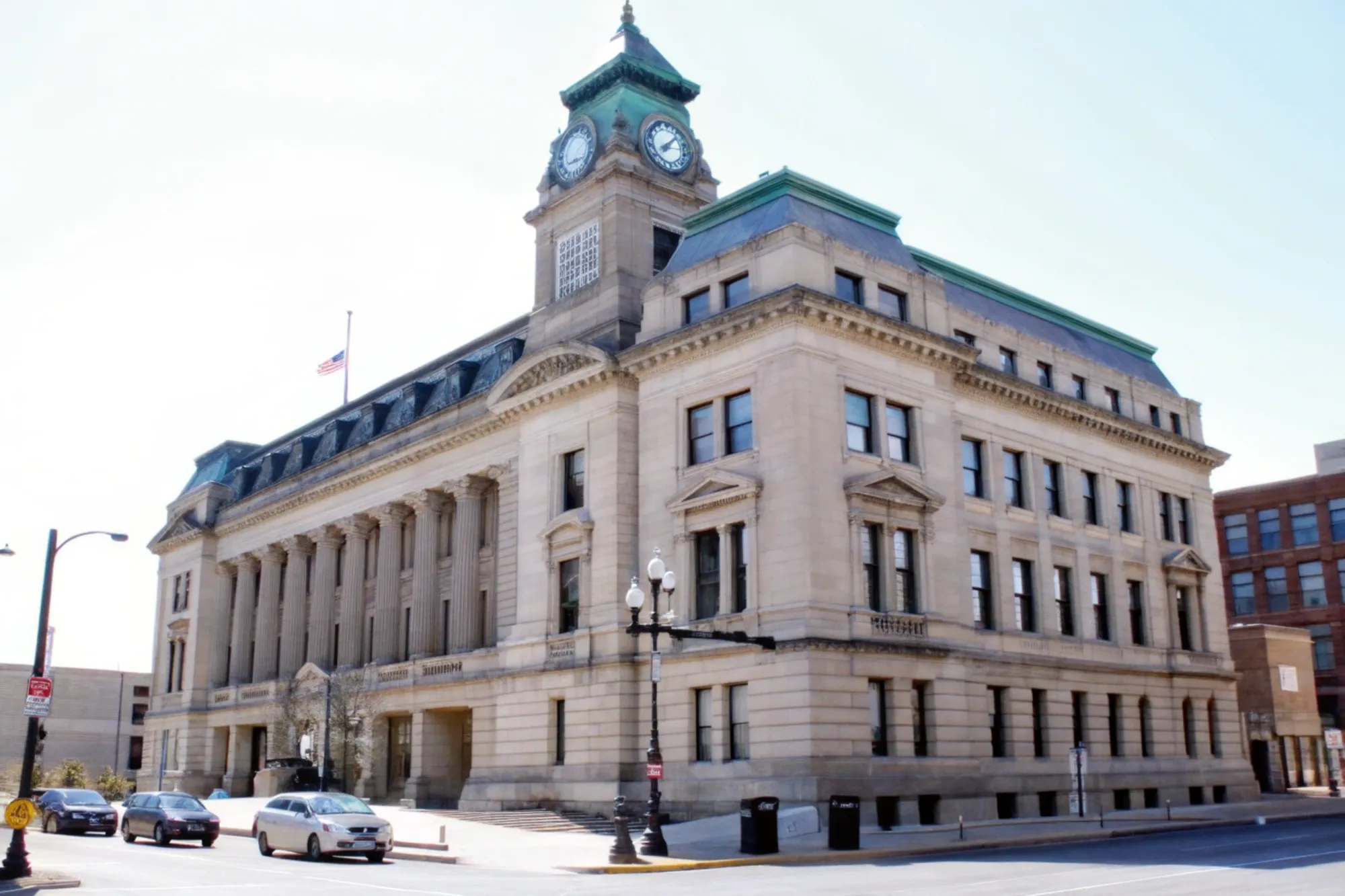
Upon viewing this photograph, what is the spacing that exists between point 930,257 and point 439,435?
77.6 feet

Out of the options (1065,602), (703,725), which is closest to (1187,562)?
(1065,602)

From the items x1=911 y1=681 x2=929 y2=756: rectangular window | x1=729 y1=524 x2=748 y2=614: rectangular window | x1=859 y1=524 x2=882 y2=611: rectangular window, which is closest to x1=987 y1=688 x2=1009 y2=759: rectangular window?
x1=911 y1=681 x2=929 y2=756: rectangular window

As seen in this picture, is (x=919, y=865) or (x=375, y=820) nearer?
(x=919, y=865)

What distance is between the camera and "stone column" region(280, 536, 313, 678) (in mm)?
71438

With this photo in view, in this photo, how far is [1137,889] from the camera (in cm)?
2066

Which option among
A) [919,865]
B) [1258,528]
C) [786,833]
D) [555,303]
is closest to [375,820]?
[786,833]

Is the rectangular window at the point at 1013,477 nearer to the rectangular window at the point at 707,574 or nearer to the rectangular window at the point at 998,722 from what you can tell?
the rectangular window at the point at 998,722

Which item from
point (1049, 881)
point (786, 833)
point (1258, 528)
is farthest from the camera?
point (1258, 528)

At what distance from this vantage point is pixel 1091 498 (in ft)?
173

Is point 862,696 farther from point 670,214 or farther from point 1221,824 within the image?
point 670,214

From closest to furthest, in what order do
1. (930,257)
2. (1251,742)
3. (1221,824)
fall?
(1221,824) → (930,257) → (1251,742)

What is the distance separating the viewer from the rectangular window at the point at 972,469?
1837 inches

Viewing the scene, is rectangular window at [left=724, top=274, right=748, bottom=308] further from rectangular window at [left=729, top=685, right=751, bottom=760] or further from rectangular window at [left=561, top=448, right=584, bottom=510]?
rectangular window at [left=729, top=685, right=751, bottom=760]


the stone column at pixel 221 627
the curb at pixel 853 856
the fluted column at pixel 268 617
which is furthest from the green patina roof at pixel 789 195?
the stone column at pixel 221 627
